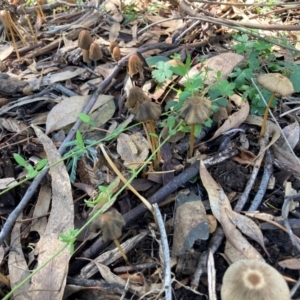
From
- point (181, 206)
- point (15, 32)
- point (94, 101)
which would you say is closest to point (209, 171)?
point (181, 206)

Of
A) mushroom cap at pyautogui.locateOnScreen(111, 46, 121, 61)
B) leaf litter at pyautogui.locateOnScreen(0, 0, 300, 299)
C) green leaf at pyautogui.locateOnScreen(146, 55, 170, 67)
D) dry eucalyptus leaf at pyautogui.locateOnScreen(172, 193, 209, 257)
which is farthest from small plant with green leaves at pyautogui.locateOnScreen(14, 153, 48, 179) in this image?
mushroom cap at pyautogui.locateOnScreen(111, 46, 121, 61)

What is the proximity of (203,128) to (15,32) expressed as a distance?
6.33ft

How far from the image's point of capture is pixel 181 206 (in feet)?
6.36

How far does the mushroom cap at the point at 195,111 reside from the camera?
1889mm

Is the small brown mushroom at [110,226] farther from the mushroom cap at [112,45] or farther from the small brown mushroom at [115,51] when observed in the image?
the mushroom cap at [112,45]

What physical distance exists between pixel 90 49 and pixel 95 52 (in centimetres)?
4

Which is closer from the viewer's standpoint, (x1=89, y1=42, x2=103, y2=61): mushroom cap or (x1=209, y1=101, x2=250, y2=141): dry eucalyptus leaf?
(x1=209, y1=101, x2=250, y2=141): dry eucalyptus leaf

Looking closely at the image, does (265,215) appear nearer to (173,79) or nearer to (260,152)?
(260,152)

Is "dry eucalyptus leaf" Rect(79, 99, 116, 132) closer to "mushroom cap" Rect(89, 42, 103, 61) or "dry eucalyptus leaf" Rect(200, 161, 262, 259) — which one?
"mushroom cap" Rect(89, 42, 103, 61)

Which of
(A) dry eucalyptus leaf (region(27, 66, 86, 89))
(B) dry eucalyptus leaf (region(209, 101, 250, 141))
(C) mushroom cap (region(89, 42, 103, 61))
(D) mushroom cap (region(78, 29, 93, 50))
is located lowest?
(B) dry eucalyptus leaf (region(209, 101, 250, 141))

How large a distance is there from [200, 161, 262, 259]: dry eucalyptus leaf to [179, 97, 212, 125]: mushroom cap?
0.26m

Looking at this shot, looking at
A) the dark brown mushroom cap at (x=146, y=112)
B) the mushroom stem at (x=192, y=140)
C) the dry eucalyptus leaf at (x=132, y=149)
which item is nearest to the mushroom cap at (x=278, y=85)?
the mushroom stem at (x=192, y=140)

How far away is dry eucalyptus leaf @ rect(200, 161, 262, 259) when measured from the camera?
1766 mm

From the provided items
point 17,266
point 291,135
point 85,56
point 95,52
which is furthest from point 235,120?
point 17,266
